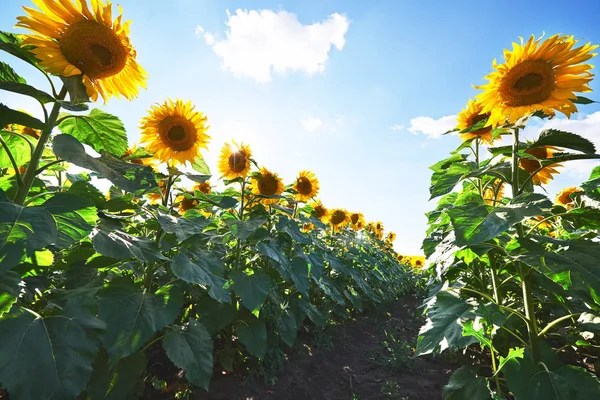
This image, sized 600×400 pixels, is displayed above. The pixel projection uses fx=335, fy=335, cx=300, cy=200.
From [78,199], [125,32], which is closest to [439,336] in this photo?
[78,199]

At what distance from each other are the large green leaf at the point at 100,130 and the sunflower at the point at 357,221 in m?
6.51

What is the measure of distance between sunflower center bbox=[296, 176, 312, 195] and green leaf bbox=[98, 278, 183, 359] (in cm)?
316

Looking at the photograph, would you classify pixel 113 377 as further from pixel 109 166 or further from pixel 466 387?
pixel 466 387

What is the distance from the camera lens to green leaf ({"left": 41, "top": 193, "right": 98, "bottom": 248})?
1.23 meters

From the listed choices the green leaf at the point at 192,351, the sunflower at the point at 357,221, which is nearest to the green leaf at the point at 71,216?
the green leaf at the point at 192,351

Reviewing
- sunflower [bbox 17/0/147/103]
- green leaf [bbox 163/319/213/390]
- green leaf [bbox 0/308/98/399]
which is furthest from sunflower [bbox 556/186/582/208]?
green leaf [bbox 0/308/98/399]

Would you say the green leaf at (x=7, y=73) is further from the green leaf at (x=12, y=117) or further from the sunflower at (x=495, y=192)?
the sunflower at (x=495, y=192)

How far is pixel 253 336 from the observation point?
7.80ft

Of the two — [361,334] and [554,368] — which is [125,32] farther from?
[361,334]

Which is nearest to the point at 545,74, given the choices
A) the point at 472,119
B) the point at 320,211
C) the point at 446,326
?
the point at 472,119

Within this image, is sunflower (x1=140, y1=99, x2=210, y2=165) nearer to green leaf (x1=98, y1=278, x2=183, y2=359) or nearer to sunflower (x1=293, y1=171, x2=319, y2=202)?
green leaf (x1=98, y1=278, x2=183, y2=359)

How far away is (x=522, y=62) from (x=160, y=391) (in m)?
2.98

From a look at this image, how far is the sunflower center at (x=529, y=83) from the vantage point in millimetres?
1841

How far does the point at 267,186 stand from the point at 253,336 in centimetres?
167
